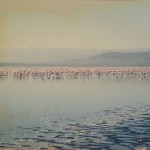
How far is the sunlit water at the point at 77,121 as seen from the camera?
167 inches

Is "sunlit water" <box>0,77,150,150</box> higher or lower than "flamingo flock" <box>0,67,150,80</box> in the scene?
lower

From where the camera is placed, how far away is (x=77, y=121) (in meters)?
5.19

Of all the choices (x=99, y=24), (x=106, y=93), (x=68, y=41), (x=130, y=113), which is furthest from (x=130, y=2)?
(x=106, y=93)

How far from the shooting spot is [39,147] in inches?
159

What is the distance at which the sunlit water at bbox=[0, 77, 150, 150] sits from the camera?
4234 millimetres

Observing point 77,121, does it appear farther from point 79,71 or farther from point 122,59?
point 79,71

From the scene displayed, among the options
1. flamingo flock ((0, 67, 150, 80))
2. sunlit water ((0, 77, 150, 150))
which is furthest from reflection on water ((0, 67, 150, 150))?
flamingo flock ((0, 67, 150, 80))

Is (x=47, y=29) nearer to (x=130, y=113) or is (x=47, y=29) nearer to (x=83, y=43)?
(x=83, y=43)

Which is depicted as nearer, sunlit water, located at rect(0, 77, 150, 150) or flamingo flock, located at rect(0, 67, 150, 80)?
sunlit water, located at rect(0, 77, 150, 150)

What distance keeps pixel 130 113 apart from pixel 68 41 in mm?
1455

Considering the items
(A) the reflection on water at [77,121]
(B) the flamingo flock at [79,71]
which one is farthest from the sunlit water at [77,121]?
(B) the flamingo flock at [79,71]

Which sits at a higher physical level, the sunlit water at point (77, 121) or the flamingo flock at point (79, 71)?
the flamingo flock at point (79, 71)

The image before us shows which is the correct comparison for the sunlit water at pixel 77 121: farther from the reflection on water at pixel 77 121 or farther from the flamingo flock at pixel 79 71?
the flamingo flock at pixel 79 71

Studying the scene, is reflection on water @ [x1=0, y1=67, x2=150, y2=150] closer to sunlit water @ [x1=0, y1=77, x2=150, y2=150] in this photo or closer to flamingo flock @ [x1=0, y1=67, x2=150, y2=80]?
sunlit water @ [x1=0, y1=77, x2=150, y2=150]
